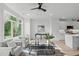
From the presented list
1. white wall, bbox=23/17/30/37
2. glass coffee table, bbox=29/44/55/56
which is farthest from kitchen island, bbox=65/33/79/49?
white wall, bbox=23/17/30/37

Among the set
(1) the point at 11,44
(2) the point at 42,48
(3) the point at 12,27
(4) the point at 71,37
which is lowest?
(2) the point at 42,48

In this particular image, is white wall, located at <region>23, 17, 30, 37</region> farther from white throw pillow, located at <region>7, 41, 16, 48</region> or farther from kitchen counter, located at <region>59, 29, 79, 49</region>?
kitchen counter, located at <region>59, 29, 79, 49</region>

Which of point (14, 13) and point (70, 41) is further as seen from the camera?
point (70, 41)

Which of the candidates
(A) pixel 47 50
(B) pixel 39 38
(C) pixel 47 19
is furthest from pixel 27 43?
(C) pixel 47 19

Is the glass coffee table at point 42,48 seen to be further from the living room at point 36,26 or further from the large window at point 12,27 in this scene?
the large window at point 12,27

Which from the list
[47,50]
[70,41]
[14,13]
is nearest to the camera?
[14,13]

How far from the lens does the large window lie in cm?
299

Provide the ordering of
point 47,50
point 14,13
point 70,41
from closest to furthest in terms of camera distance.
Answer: point 14,13 < point 47,50 < point 70,41

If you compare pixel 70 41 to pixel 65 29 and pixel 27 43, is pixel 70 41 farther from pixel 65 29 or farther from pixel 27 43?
A: pixel 27 43

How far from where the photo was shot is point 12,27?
9.73 feet

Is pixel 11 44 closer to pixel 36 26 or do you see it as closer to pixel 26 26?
pixel 26 26

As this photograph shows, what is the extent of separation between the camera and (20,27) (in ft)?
9.98

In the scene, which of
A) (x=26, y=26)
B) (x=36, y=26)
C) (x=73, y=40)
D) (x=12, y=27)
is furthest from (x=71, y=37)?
(x=12, y=27)

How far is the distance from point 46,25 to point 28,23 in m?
0.46
